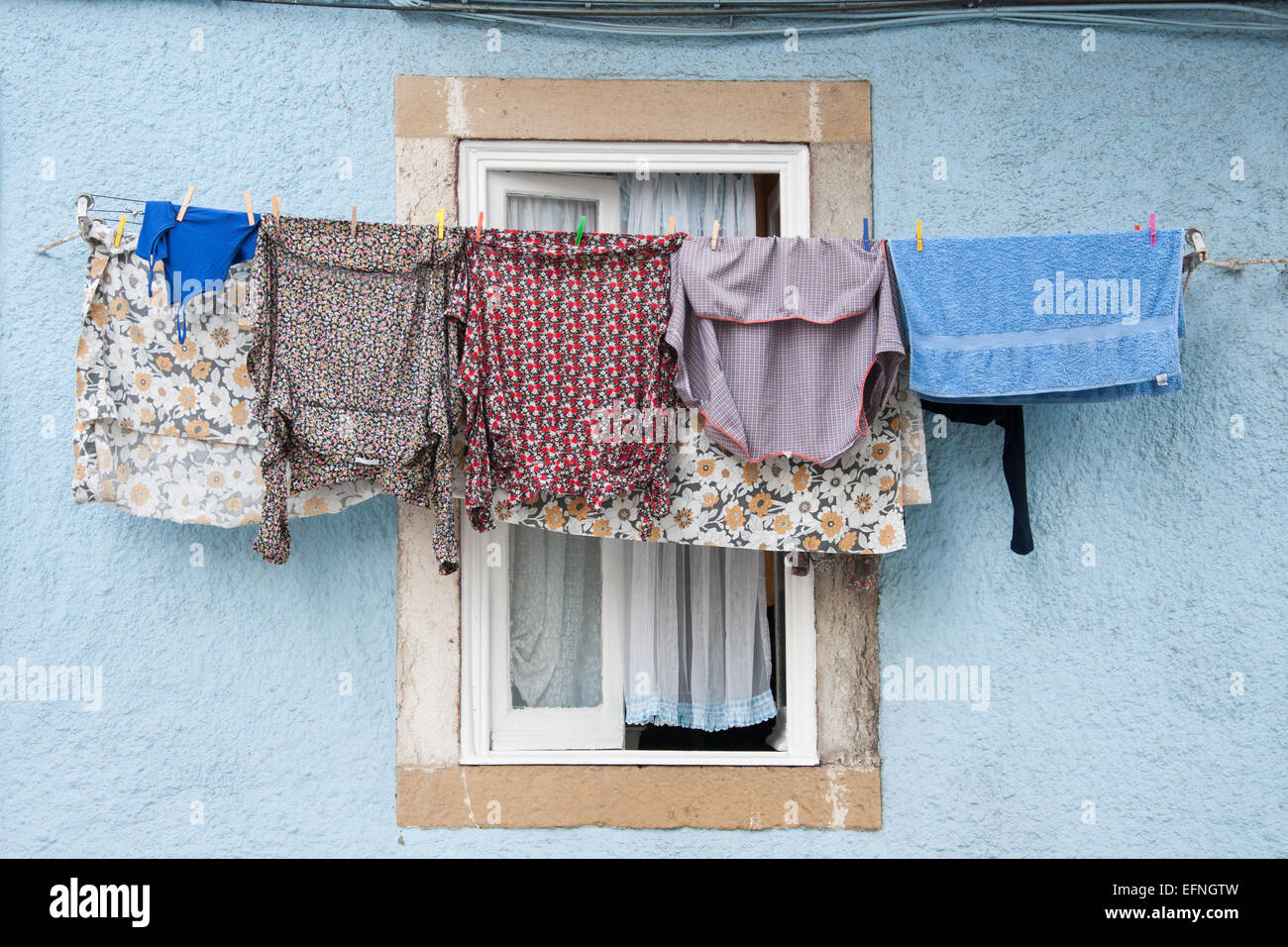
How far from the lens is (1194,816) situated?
3336 millimetres

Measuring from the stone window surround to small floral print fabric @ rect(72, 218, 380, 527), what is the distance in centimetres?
59

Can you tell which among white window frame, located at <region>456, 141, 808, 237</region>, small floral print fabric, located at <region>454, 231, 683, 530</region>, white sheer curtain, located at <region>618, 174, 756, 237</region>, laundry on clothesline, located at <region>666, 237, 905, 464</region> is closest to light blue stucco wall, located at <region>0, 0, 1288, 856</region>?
white window frame, located at <region>456, 141, 808, 237</region>

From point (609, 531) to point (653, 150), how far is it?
4.67 ft

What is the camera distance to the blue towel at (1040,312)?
9.86ft

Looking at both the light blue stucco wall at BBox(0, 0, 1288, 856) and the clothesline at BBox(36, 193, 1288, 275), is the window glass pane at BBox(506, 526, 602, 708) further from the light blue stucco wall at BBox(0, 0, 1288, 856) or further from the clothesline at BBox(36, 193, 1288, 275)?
the clothesline at BBox(36, 193, 1288, 275)

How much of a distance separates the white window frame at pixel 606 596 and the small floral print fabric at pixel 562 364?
0.43 m

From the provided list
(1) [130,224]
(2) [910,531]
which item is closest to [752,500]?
(2) [910,531]

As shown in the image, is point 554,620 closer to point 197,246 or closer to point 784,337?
point 784,337

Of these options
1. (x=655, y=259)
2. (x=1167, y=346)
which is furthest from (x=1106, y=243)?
(x=655, y=259)

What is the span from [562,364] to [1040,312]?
5.15 feet

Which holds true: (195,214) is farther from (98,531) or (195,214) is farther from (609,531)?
(609,531)

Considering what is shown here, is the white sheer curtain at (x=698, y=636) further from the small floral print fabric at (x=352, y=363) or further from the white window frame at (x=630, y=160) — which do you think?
the white window frame at (x=630, y=160)

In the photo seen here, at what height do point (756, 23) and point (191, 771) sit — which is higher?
point (756, 23)

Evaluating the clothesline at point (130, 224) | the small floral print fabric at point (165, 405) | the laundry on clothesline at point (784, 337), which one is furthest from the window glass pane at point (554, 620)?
the clothesline at point (130, 224)
